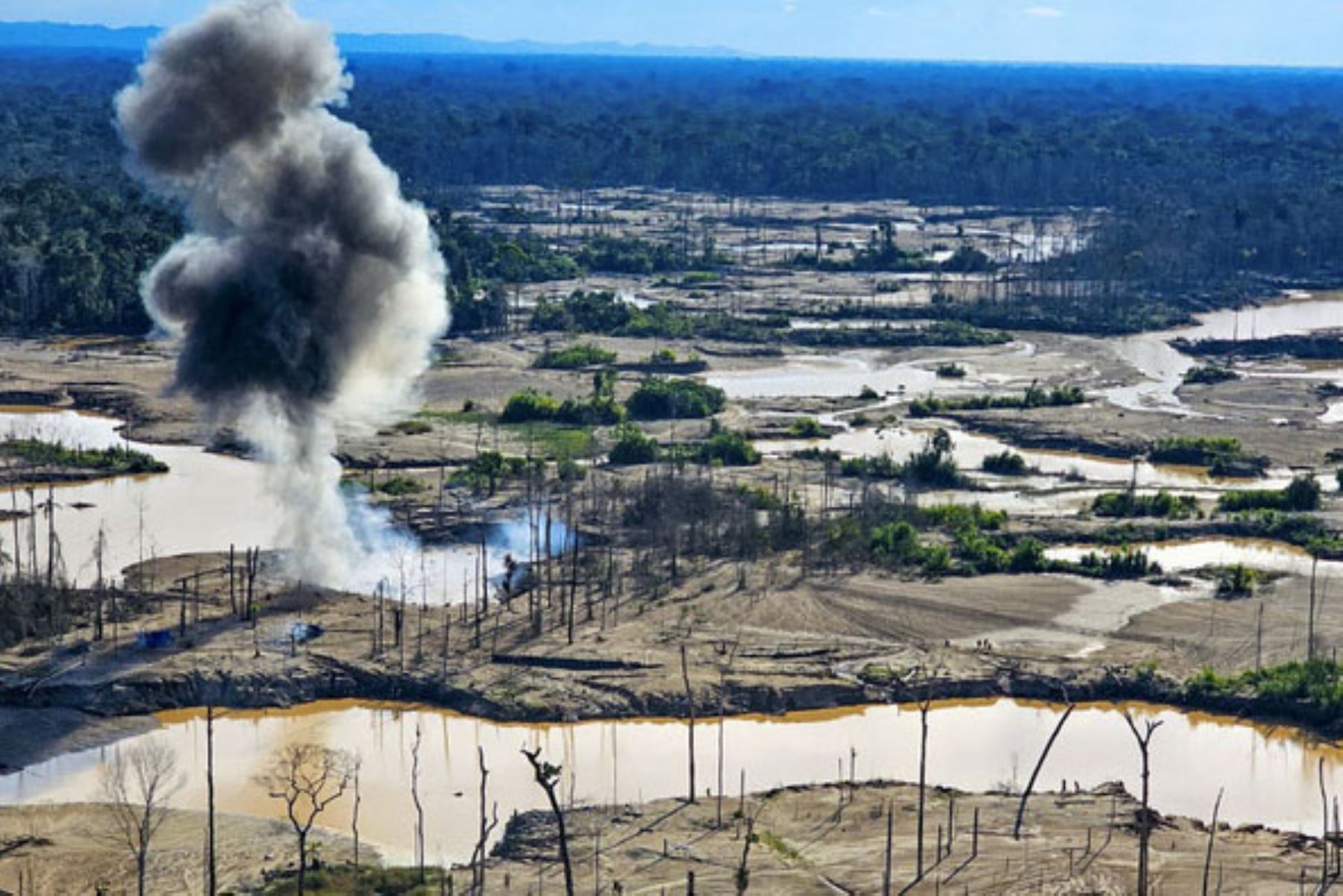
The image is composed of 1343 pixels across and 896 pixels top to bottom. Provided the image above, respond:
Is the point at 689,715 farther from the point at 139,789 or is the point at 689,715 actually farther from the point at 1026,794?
the point at 139,789

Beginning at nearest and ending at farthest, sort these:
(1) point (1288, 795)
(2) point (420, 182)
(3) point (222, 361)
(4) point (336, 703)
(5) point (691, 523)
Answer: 1. (1) point (1288, 795)
2. (4) point (336, 703)
3. (3) point (222, 361)
4. (5) point (691, 523)
5. (2) point (420, 182)

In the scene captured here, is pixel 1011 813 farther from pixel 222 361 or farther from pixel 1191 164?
pixel 1191 164

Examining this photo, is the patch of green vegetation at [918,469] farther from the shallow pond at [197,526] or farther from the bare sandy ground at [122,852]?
the bare sandy ground at [122,852]

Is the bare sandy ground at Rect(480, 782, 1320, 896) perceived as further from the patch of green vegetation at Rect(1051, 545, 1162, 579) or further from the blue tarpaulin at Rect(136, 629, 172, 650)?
the patch of green vegetation at Rect(1051, 545, 1162, 579)

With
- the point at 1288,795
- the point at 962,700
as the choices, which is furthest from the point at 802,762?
the point at 1288,795

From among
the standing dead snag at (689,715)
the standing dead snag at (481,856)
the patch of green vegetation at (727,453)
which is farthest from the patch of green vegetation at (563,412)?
the standing dead snag at (481,856)

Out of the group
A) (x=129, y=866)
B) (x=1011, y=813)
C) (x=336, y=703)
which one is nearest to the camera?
(x=129, y=866)
